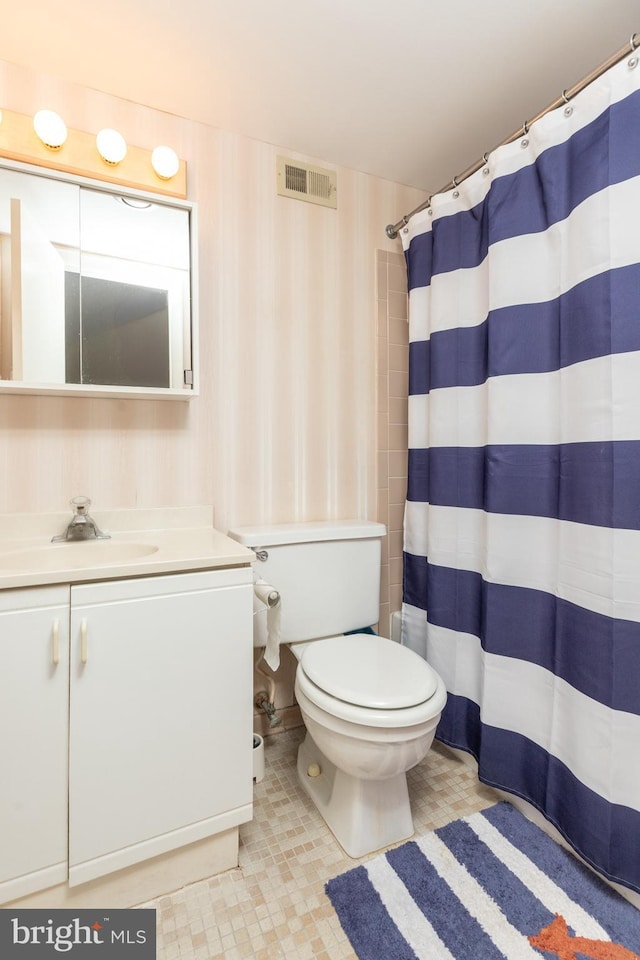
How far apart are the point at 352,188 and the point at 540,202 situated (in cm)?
83

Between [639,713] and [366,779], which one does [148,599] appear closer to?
[366,779]

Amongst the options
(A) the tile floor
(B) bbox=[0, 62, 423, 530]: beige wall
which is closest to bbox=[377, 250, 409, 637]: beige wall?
(B) bbox=[0, 62, 423, 530]: beige wall

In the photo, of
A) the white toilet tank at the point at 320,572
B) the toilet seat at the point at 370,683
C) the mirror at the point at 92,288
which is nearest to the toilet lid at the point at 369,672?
the toilet seat at the point at 370,683

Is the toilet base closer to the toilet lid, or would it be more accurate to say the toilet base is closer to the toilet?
the toilet

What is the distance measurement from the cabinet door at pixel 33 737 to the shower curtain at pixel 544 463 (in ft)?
3.69

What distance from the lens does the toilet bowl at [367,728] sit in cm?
111

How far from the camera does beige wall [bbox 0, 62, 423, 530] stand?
1.38 meters

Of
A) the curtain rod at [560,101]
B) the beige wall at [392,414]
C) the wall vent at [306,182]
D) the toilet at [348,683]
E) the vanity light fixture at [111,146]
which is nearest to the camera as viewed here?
the curtain rod at [560,101]

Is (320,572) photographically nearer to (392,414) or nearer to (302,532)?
(302,532)

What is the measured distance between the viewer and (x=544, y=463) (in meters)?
1.26

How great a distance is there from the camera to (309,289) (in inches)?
68.6

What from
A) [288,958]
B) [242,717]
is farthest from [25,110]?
[288,958]

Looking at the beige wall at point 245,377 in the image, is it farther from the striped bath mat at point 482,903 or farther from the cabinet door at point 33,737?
the striped bath mat at point 482,903

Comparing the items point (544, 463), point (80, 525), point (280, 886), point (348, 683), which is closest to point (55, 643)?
point (80, 525)
